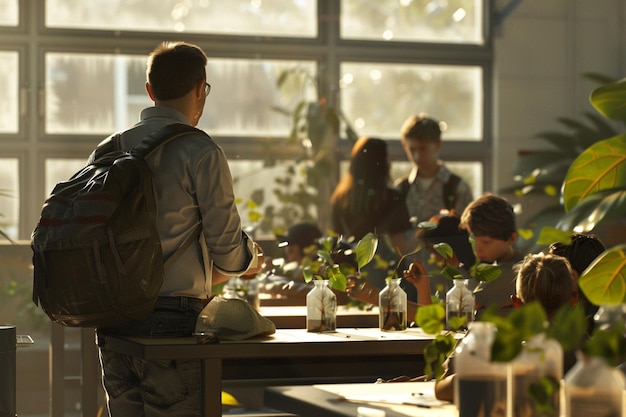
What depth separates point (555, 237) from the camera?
1.46 m

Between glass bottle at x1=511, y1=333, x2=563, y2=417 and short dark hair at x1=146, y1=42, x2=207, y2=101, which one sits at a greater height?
short dark hair at x1=146, y1=42, x2=207, y2=101

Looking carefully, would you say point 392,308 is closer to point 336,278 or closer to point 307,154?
point 336,278

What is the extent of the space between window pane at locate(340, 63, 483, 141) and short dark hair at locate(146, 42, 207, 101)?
4324 millimetres

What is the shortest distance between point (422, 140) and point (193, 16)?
1.89 metres

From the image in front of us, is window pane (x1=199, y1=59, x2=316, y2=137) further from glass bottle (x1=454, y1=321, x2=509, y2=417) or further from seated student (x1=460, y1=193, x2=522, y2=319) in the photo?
glass bottle (x1=454, y1=321, x2=509, y2=417)

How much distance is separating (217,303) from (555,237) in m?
1.31

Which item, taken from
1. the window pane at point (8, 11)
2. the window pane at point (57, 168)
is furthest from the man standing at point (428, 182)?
the window pane at point (8, 11)

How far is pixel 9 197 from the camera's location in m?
6.65

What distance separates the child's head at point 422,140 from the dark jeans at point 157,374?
3.21 metres

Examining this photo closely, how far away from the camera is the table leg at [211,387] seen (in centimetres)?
253

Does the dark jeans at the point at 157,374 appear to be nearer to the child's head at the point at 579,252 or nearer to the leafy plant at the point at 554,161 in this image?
the child's head at the point at 579,252

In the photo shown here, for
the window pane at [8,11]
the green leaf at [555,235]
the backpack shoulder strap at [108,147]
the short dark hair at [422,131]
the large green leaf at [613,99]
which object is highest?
the window pane at [8,11]

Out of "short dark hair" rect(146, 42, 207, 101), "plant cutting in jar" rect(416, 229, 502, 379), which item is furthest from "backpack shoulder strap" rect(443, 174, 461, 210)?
"plant cutting in jar" rect(416, 229, 502, 379)

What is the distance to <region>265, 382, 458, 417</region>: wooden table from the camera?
6.20 ft
